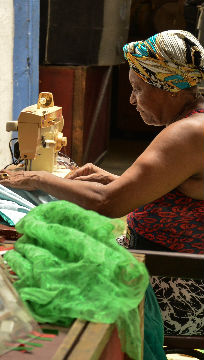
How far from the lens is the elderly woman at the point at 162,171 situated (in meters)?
1.83

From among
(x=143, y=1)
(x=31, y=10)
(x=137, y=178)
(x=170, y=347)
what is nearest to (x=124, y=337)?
(x=137, y=178)

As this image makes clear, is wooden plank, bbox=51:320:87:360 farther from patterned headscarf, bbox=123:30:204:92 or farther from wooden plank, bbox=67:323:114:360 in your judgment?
patterned headscarf, bbox=123:30:204:92

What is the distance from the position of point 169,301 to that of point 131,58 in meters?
0.88

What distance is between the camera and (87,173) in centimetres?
239

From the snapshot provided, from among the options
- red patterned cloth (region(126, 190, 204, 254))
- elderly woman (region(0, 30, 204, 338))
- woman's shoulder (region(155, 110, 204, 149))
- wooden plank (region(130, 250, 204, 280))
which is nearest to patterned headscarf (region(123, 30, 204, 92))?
elderly woman (region(0, 30, 204, 338))

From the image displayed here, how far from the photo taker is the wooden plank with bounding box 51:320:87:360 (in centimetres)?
98

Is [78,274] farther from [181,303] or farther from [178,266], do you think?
[181,303]

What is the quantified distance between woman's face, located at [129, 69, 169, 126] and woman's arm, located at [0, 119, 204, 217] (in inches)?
7.8

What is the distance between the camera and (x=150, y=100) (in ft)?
6.73

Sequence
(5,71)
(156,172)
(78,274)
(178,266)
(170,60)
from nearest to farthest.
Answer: (78,274) → (178,266) → (156,172) → (170,60) → (5,71)

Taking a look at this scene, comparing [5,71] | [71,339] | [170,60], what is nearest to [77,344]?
[71,339]

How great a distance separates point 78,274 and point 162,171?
0.77 m

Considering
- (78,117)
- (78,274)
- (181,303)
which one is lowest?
(78,117)

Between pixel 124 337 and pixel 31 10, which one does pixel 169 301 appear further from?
pixel 31 10
